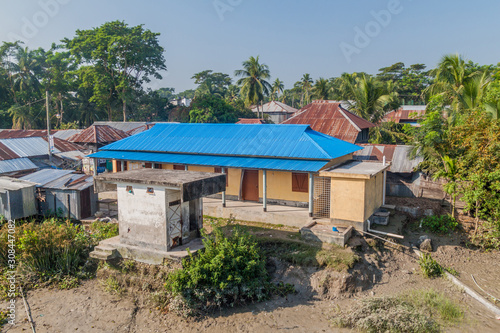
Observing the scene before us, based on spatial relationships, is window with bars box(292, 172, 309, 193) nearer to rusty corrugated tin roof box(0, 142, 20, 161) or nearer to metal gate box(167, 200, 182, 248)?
metal gate box(167, 200, 182, 248)

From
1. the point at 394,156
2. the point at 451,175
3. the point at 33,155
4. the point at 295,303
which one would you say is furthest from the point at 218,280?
the point at 33,155

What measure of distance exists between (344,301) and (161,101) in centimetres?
4302

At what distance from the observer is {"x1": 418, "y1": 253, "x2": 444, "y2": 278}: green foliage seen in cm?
1188

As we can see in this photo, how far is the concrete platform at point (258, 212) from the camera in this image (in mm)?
14500

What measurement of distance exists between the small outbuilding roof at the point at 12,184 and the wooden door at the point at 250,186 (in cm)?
893

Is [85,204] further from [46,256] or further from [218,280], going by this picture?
[218,280]

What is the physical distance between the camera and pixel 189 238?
12453 mm

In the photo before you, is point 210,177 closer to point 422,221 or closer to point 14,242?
point 14,242

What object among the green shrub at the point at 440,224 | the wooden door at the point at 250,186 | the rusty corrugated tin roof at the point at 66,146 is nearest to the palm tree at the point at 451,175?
the green shrub at the point at 440,224

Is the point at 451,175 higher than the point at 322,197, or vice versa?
the point at 451,175

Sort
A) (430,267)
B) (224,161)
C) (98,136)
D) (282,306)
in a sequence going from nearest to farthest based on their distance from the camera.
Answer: (282,306) < (430,267) < (224,161) < (98,136)

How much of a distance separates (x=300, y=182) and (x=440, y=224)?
593cm

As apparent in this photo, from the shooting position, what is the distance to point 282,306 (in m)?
10.5

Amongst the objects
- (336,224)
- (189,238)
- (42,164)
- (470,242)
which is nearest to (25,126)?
(42,164)
